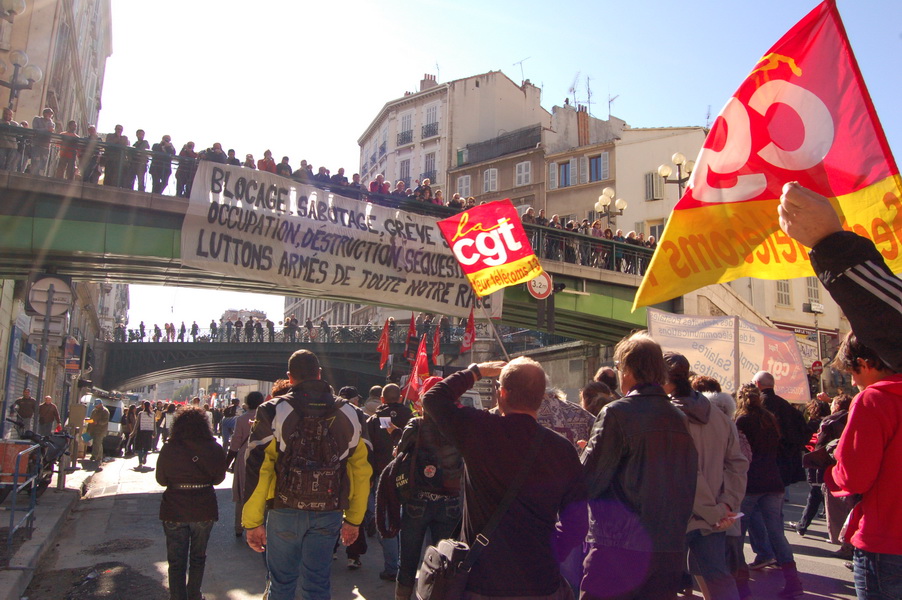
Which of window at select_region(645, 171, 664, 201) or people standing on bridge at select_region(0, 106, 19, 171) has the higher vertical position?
window at select_region(645, 171, 664, 201)

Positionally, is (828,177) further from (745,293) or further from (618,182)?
(618,182)

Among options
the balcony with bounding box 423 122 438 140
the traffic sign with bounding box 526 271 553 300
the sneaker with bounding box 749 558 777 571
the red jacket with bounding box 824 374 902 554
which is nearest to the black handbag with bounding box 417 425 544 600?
the red jacket with bounding box 824 374 902 554

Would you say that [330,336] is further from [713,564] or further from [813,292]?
[713,564]

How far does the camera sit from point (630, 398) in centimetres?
337

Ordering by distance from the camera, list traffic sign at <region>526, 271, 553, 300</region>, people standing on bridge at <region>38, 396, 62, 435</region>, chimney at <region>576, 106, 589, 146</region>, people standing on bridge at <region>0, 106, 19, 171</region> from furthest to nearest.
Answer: chimney at <region>576, 106, 589, 146</region> < traffic sign at <region>526, 271, 553, 300</region> < people standing on bridge at <region>38, 396, 62, 435</region> < people standing on bridge at <region>0, 106, 19, 171</region>

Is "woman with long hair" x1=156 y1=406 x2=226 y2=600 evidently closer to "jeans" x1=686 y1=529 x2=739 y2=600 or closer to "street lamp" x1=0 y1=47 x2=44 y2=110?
"jeans" x1=686 y1=529 x2=739 y2=600

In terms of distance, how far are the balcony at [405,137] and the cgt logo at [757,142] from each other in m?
53.5

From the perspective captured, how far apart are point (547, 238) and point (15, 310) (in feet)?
47.1

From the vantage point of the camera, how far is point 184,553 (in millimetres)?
5324

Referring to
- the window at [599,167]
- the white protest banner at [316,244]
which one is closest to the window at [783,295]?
the window at [599,167]

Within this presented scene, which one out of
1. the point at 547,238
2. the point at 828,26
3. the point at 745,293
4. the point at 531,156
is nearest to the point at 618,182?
the point at 531,156

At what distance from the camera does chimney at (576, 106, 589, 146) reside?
47.8m

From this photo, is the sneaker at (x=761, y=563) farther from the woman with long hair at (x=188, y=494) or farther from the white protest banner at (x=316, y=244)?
the white protest banner at (x=316, y=244)

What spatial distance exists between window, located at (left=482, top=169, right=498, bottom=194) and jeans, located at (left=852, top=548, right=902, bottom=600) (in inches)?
1848
